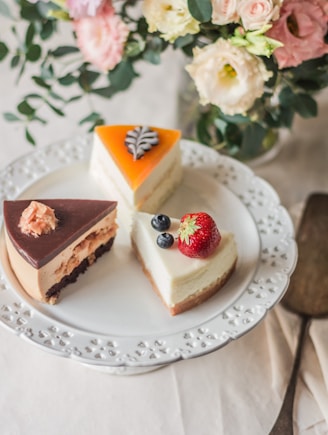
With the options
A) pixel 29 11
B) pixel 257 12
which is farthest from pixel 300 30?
pixel 29 11

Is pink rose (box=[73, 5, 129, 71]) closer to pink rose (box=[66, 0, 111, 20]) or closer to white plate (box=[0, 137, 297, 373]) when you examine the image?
pink rose (box=[66, 0, 111, 20])

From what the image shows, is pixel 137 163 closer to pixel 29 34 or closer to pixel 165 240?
pixel 165 240

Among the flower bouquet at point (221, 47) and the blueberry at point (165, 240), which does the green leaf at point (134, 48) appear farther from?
the blueberry at point (165, 240)

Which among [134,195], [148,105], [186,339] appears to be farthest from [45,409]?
[148,105]

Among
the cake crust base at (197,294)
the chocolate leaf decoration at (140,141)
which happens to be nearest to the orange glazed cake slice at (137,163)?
the chocolate leaf decoration at (140,141)

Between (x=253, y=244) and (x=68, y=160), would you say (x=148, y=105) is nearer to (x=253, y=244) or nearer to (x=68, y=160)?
(x=68, y=160)


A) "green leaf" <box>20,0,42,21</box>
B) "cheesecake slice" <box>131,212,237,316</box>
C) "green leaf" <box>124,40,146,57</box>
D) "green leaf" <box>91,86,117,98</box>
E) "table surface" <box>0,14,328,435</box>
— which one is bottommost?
"table surface" <box>0,14,328,435</box>

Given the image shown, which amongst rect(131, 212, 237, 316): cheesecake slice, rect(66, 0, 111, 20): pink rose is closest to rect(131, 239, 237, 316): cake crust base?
rect(131, 212, 237, 316): cheesecake slice
